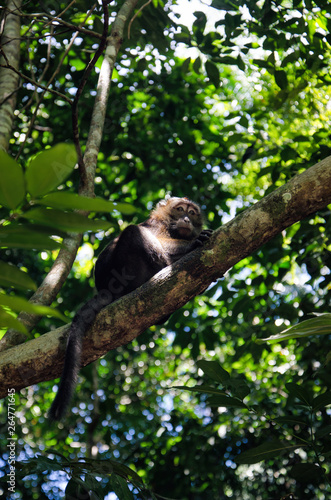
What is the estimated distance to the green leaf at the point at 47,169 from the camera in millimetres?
819

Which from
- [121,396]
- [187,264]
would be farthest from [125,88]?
[121,396]

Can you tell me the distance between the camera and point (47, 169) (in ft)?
2.73

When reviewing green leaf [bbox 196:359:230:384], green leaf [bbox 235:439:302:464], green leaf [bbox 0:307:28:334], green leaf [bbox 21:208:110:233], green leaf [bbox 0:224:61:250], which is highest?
green leaf [bbox 21:208:110:233]

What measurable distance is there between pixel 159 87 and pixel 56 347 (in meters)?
5.00

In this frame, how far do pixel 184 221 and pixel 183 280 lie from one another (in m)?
2.22

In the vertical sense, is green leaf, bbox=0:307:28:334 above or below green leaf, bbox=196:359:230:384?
above

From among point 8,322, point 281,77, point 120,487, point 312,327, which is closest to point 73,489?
point 120,487

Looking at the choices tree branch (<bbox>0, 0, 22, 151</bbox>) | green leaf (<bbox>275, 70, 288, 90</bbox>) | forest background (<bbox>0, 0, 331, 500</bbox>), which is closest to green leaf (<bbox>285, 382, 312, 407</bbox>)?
forest background (<bbox>0, 0, 331, 500</bbox>)

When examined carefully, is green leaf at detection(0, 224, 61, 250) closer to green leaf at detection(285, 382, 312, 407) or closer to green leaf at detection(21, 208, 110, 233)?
green leaf at detection(21, 208, 110, 233)

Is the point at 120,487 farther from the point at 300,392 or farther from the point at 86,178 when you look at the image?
the point at 86,178

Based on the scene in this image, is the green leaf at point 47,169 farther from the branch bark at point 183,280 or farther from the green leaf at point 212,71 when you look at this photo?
the green leaf at point 212,71

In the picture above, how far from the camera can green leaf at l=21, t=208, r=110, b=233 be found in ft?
2.88

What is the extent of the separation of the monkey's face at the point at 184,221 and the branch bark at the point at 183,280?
2113 millimetres

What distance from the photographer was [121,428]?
7.11 metres
